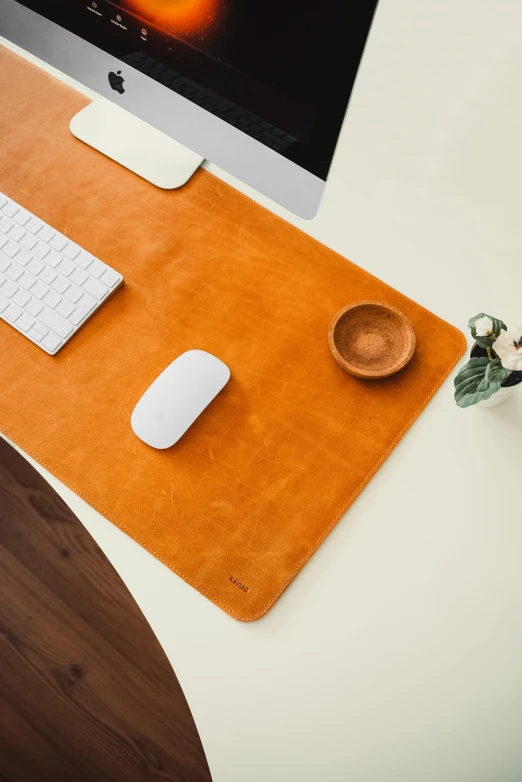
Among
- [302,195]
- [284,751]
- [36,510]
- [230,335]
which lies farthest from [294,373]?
[36,510]

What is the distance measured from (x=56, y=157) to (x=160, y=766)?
1.28 meters

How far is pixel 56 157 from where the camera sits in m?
0.92

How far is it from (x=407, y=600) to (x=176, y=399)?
1.15ft

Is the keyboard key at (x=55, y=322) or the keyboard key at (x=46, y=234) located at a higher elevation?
the keyboard key at (x=46, y=234)

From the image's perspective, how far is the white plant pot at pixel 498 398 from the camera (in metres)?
0.76

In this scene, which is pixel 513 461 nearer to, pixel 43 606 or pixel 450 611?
pixel 450 611

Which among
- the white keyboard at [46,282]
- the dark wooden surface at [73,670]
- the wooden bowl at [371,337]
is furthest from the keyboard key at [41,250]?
the dark wooden surface at [73,670]

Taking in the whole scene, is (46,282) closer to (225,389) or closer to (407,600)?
(225,389)

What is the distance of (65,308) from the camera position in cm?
81

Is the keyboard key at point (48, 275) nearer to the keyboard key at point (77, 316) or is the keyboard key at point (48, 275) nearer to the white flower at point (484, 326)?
the keyboard key at point (77, 316)

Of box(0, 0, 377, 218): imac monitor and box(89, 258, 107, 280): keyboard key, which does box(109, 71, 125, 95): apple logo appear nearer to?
box(0, 0, 377, 218): imac monitor

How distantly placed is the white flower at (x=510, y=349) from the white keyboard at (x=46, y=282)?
470 millimetres

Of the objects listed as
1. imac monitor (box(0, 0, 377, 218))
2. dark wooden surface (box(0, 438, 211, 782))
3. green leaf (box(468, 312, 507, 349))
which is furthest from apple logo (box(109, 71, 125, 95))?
dark wooden surface (box(0, 438, 211, 782))

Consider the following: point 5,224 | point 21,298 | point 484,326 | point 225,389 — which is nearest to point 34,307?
point 21,298
